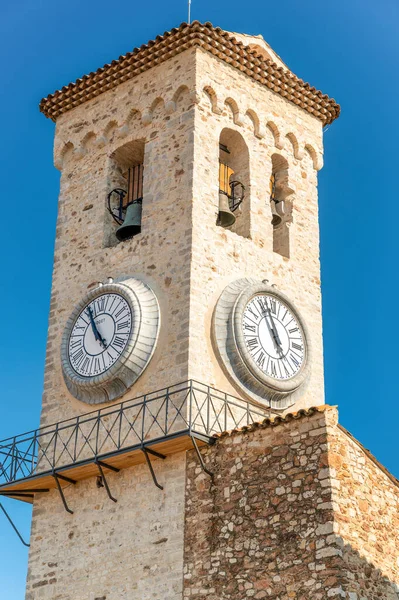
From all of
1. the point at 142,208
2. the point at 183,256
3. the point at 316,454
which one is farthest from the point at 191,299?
the point at 316,454

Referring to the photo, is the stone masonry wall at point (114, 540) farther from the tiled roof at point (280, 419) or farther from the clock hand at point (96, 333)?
the clock hand at point (96, 333)

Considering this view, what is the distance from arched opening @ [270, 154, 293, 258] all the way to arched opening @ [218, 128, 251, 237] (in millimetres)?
756

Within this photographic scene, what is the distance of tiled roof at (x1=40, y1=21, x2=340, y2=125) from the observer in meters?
20.7

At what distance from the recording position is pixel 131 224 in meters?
20.2

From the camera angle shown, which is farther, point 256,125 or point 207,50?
point 256,125

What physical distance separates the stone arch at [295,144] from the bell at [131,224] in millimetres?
3263

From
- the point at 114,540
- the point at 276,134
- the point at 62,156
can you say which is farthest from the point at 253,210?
the point at 114,540

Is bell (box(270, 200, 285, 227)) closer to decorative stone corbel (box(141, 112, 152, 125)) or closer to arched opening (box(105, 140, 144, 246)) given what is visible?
arched opening (box(105, 140, 144, 246))

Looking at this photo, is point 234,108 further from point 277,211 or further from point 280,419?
point 280,419

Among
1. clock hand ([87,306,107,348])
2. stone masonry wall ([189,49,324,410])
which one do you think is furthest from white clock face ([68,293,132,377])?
stone masonry wall ([189,49,324,410])

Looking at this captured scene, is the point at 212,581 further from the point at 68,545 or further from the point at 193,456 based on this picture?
the point at 68,545

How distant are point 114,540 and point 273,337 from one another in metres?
4.22

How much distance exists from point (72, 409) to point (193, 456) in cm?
297

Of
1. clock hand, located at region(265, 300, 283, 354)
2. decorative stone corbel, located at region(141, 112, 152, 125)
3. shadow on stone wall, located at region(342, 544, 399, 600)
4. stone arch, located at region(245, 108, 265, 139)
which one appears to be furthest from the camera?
stone arch, located at region(245, 108, 265, 139)
